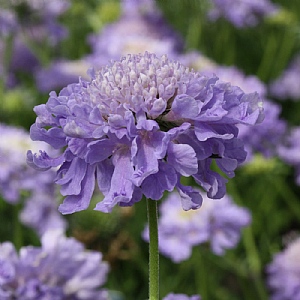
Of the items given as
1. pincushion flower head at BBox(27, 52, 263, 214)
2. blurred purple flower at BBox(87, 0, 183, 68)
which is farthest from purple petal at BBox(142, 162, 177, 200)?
blurred purple flower at BBox(87, 0, 183, 68)

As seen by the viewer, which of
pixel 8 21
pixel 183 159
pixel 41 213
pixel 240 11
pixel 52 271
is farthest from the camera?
pixel 240 11

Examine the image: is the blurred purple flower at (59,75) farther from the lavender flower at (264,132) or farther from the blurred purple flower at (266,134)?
the blurred purple flower at (266,134)

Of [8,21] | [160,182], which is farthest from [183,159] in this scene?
[8,21]

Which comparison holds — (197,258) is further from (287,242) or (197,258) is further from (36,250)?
(36,250)

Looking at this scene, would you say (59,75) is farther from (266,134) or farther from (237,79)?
(266,134)

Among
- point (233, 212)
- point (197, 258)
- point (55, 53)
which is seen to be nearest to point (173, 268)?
point (197, 258)

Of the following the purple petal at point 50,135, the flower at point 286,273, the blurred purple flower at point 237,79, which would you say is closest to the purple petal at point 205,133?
the purple petal at point 50,135

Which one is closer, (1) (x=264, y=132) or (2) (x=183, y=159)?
(2) (x=183, y=159)
